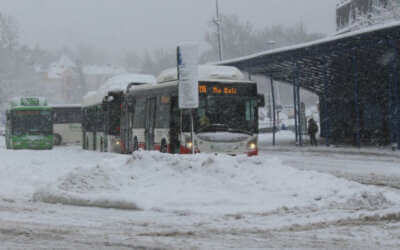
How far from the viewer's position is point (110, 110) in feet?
94.9

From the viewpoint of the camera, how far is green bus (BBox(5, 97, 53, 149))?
3841 centimetres

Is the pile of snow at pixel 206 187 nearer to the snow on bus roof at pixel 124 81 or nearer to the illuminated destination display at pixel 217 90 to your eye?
the illuminated destination display at pixel 217 90

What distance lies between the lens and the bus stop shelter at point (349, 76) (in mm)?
27547

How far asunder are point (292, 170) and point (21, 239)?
5997 millimetres

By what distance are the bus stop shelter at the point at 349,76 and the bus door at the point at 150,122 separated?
9.12m

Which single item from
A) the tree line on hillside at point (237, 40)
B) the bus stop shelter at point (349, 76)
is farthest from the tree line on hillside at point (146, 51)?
the bus stop shelter at point (349, 76)

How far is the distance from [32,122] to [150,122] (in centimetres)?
1840

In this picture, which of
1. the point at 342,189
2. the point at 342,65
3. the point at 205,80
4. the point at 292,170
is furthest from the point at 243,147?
the point at 342,65

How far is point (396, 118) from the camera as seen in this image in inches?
1209

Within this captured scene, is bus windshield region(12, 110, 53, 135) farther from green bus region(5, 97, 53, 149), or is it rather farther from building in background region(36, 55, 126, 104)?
building in background region(36, 55, 126, 104)

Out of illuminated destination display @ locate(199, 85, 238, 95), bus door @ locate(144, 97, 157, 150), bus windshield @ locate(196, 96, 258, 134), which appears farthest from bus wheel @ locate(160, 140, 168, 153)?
illuminated destination display @ locate(199, 85, 238, 95)

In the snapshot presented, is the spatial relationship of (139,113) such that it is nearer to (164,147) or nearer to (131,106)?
(131,106)

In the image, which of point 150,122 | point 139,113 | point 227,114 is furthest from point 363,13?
point 227,114

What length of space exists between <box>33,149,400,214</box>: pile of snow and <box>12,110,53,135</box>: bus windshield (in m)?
27.1
